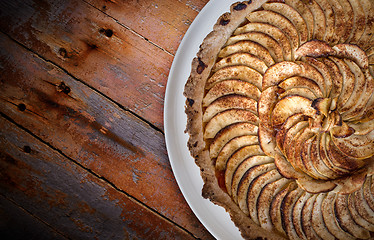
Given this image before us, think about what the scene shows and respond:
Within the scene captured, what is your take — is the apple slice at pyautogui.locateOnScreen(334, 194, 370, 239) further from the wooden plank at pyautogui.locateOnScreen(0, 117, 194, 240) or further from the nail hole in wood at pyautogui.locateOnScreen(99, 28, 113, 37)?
the nail hole in wood at pyautogui.locateOnScreen(99, 28, 113, 37)

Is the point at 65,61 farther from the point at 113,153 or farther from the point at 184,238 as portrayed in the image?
the point at 184,238

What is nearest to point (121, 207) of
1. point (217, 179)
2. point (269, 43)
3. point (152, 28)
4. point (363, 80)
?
point (217, 179)

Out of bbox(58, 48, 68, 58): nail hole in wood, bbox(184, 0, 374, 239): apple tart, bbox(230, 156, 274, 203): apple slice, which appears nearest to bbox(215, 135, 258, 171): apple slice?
bbox(184, 0, 374, 239): apple tart

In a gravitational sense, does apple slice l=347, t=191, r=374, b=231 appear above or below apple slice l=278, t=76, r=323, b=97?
below

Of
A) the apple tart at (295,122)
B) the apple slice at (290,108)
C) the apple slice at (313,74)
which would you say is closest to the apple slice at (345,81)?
the apple tart at (295,122)

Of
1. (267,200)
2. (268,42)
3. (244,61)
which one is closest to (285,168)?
(267,200)

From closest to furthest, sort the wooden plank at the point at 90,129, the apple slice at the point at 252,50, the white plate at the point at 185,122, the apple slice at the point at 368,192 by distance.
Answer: the apple slice at the point at 368,192, the apple slice at the point at 252,50, the white plate at the point at 185,122, the wooden plank at the point at 90,129

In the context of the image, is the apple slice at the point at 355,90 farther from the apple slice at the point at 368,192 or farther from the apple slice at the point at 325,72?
the apple slice at the point at 368,192
